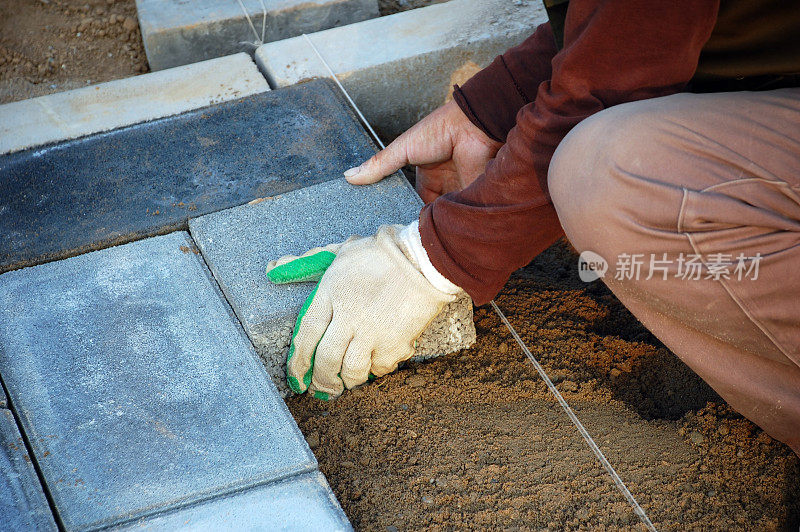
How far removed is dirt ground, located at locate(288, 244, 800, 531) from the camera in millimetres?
1521

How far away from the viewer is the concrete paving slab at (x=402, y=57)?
2.64 m

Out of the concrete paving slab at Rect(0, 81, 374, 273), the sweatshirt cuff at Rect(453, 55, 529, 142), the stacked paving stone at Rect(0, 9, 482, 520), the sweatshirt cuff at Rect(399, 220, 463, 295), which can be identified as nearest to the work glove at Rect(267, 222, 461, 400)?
the sweatshirt cuff at Rect(399, 220, 463, 295)

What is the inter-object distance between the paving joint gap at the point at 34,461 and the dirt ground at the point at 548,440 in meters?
0.57

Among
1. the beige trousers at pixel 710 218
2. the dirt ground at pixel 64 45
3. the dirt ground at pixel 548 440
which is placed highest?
the beige trousers at pixel 710 218

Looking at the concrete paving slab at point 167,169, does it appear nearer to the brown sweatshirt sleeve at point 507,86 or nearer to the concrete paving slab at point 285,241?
the concrete paving slab at point 285,241

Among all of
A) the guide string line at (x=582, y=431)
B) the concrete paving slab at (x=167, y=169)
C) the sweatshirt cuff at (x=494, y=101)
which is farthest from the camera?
the concrete paving slab at (x=167, y=169)

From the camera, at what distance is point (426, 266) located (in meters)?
1.67

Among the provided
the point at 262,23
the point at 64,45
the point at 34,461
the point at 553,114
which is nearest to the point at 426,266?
the point at 553,114

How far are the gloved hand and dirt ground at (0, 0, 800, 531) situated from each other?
1.39ft

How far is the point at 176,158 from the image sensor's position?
2281 millimetres

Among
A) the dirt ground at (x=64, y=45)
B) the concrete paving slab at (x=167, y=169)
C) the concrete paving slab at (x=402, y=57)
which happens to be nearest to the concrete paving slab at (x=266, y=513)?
the concrete paving slab at (x=167, y=169)

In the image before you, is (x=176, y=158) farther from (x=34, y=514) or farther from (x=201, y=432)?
(x=34, y=514)

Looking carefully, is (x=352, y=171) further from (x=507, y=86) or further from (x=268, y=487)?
(x=268, y=487)

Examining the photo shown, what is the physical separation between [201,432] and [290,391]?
0.35 m
